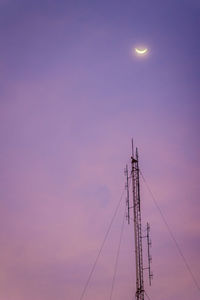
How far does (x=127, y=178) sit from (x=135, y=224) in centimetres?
373

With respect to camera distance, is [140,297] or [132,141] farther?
[132,141]

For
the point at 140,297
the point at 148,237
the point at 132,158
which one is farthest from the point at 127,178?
the point at 140,297

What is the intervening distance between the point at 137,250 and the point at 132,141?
8.38m

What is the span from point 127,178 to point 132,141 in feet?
9.50

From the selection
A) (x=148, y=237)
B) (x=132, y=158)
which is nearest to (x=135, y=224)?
(x=148, y=237)

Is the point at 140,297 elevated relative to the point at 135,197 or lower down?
lower down

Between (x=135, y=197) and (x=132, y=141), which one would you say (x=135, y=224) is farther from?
(x=132, y=141)

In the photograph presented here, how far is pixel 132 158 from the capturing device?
129ft

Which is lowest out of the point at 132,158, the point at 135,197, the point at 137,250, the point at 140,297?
the point at 140,297

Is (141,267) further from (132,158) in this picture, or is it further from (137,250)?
(132,158)

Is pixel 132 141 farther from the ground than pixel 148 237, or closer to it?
farther from the ground

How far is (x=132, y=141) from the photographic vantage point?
39.8m

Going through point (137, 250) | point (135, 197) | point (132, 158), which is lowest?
point (137, 250)

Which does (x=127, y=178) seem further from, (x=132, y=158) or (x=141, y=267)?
(x=141, y=267)
